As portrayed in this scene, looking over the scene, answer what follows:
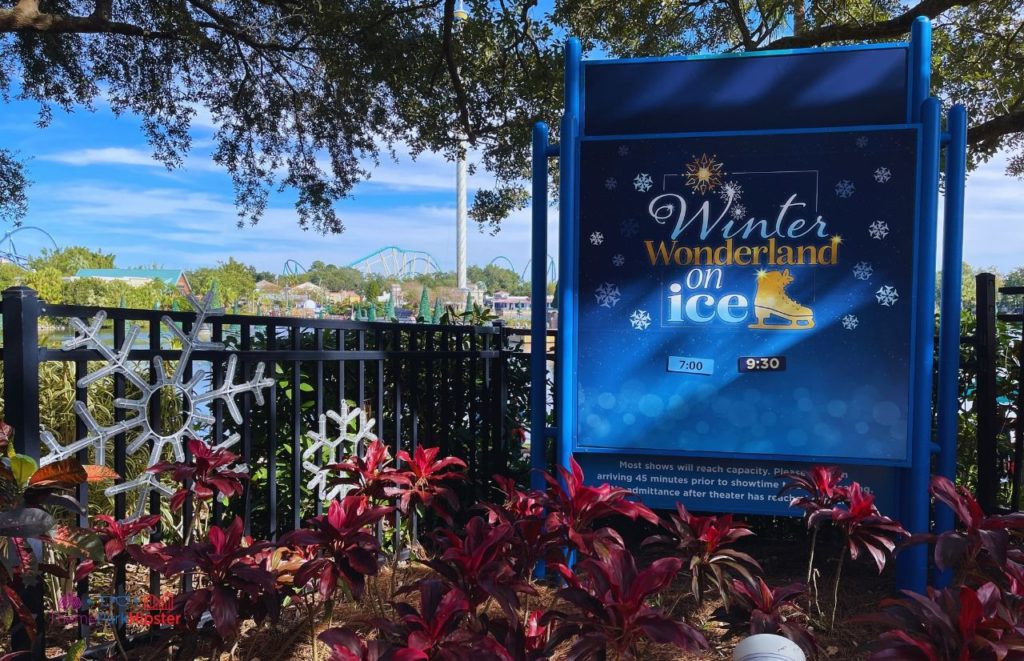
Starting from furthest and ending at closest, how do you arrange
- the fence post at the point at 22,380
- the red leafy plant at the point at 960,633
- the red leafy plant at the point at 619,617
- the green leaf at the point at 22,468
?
the fence post at the point at 22,380
the green leaf at the point at 22,468
the red leafy plant at the point at 619,617
the red leafy plant at the point at 960,633

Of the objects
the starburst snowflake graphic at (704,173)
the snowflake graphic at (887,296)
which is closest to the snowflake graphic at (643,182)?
the starburst snowflake graphic at (704,173)

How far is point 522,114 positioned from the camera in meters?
8.30

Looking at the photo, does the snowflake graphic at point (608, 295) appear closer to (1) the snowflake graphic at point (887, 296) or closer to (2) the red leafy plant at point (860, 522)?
(1) the snowflake graphic at point (887, 296)

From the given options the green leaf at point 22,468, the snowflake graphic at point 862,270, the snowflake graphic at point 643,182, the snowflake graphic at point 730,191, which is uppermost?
the snowflake graphic at point 643,182

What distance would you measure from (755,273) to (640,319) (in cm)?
57

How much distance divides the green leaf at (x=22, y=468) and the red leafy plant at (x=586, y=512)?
153cm

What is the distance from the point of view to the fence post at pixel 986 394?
3.74 meters

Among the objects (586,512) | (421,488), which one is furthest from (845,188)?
(421,488)

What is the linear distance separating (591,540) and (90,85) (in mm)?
10093

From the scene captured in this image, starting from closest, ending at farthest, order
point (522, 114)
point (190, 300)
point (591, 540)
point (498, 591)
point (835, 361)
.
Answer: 1. point (498, 591)
2. point (591, 540)
3. point (190, 300)
4. point (835, 361)
5. point (522, 114)

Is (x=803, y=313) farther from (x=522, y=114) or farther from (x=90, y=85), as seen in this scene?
(x=90, y=85)

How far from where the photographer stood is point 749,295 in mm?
3221

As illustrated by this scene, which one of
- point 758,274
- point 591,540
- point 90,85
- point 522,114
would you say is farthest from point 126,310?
point 90,85

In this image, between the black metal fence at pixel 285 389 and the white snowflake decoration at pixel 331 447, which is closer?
the black metal fence at pixel 285 389
